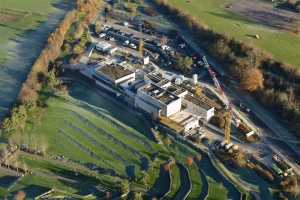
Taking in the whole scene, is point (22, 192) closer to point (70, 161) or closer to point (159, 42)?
point (70, 161)

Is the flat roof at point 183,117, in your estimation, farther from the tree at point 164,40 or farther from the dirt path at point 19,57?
the tree at point 164,40

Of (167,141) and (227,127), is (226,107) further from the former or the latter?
(167,141)

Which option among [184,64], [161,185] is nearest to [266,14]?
[184,64]

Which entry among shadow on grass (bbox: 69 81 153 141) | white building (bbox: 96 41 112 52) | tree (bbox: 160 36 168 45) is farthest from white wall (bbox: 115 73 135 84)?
tree (bbox: 160 36 168 45)

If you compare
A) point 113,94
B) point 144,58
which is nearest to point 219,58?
point 144,58

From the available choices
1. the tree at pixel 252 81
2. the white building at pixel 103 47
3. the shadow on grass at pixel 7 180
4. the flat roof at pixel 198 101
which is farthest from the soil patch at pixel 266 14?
the shadow on grass at pixel 7 180

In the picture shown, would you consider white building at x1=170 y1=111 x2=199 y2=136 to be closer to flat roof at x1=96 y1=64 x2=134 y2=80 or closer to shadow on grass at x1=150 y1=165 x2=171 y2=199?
shadow on grass at x1=150 y1=165 x2=171 y2=199
